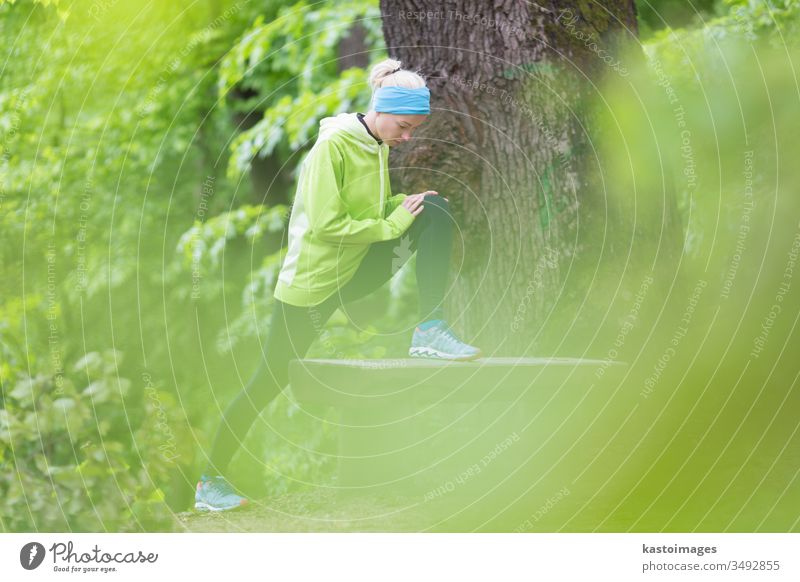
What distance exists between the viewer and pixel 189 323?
710cm

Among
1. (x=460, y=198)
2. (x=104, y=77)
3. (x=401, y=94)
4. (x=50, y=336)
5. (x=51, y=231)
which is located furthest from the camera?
(x=104, y=77)

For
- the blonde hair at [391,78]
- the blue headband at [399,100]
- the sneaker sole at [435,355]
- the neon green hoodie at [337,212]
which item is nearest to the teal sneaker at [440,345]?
the sneaker sole at [435,355]

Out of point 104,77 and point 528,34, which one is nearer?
point 528,34

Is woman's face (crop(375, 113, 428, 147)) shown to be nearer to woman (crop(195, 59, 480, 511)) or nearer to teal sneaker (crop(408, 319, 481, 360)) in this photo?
woman (crop(195, 59, 480, 511))

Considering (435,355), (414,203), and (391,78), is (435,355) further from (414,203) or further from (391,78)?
(391,78)

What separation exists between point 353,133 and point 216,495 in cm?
171

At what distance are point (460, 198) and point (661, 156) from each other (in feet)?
3.21

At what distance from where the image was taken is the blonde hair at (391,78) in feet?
13.4
